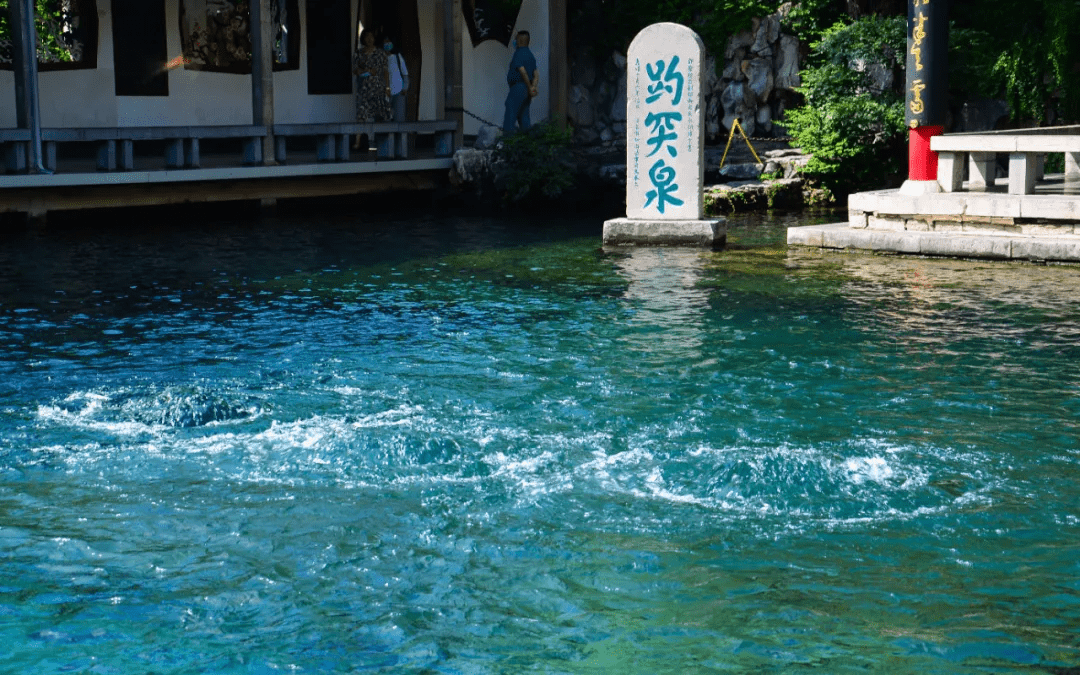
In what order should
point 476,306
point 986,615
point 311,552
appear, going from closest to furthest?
point 986,615 → point 311,552 → point 476,306

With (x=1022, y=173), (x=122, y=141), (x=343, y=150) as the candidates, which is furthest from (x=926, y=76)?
(x=122, y=141)

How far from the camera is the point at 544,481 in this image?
22.8 feet

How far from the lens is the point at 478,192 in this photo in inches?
844

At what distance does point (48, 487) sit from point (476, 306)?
5669 millimetres

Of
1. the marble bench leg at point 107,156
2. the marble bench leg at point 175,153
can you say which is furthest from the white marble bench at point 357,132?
the marble bench leg at point 107,156

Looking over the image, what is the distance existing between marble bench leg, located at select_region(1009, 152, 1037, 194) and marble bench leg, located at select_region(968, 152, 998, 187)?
672 mm

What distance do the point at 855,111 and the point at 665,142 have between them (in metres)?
5.44

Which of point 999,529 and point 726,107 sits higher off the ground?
point 726,107

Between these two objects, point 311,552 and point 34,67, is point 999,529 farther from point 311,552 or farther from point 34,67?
point 34,67

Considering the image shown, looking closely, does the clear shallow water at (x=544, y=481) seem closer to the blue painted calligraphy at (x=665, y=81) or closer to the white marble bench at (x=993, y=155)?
the white marble bench at (x=993, y=155)

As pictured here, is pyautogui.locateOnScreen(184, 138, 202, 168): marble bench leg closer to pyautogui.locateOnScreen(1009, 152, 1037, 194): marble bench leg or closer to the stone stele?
the stone stele

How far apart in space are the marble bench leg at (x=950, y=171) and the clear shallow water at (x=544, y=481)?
3024 millimetres

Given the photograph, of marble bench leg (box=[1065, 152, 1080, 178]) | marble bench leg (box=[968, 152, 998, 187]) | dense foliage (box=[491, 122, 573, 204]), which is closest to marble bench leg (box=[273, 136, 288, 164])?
dense foliage (box=[491, 122, 573, 204])

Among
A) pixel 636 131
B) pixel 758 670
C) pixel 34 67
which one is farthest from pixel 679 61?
pixel 758 670
